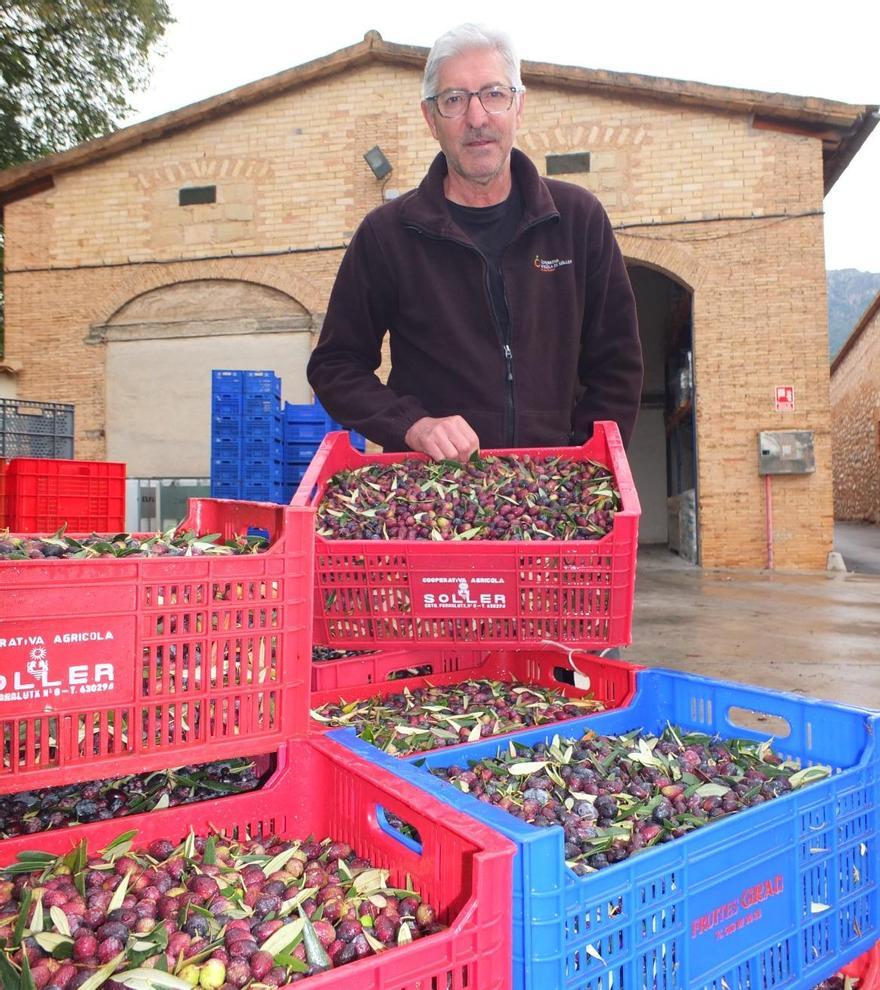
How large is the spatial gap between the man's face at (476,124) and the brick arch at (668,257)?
9.55 metres

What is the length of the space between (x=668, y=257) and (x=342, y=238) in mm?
5125

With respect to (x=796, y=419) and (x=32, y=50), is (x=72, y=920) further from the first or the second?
(x=32, y=50)

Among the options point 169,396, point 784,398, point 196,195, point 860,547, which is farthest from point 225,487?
point 860,547

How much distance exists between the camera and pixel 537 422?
2.73 metres

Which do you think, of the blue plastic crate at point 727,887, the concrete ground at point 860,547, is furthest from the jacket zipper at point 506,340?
the concrete ground at point 860,547

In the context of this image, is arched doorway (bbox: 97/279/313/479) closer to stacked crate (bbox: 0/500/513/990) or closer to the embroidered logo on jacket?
the embroidered logo on jacket

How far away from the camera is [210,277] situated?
41.6 ft

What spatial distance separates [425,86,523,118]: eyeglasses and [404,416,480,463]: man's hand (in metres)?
0.99

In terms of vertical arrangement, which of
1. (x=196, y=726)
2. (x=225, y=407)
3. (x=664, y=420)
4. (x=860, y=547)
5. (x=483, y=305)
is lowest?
(x=860, y=547)

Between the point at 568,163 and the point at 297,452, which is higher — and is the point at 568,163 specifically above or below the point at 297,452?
above

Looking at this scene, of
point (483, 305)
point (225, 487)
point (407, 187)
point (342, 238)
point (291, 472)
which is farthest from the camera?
point (342, 238)

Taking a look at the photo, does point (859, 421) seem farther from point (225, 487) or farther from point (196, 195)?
point (225, 487)

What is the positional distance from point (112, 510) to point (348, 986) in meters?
6.60

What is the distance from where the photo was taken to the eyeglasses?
2.40 metres
